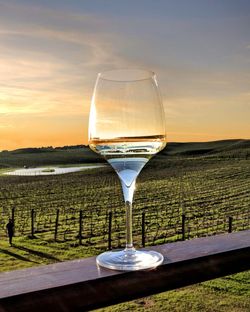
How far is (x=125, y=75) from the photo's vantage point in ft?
4.13

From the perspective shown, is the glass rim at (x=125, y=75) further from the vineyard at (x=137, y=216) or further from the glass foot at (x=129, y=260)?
the vineyard at (x=137, y=216)

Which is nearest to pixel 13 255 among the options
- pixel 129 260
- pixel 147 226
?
pixel 147 226

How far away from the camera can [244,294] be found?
11.7m

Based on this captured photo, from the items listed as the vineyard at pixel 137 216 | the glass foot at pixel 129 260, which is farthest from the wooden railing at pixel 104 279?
the vineyard at pixel 137 216

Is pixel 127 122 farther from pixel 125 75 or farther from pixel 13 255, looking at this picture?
pixel 13 255

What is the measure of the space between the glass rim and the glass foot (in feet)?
1.56

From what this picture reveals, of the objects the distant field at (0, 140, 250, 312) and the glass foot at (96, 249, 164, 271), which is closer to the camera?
→ the glass foot at (96, 249, 164, 271)

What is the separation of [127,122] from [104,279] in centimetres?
41

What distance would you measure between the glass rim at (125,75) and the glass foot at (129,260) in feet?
1.56

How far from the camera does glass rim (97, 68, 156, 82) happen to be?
1.25 m

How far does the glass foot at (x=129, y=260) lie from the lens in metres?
1.30

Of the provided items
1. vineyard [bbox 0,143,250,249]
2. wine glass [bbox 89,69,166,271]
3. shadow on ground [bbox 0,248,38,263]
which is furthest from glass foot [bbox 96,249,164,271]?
vineyard [bbox 0,143,250,249]

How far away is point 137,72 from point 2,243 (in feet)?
63.7

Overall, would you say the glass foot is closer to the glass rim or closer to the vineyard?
the glass rim
